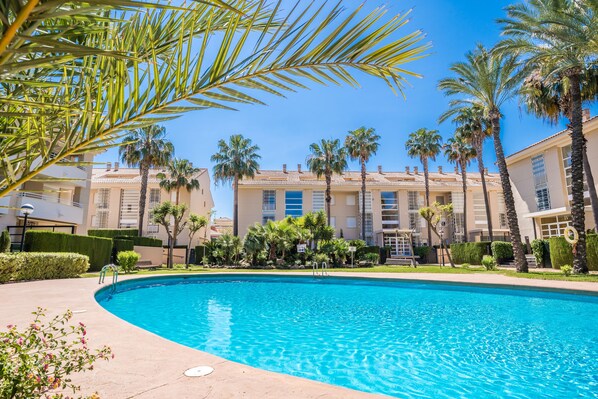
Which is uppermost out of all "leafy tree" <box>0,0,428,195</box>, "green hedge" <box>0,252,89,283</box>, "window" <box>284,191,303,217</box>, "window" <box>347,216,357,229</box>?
"window" <box>284,191,303,217</box>

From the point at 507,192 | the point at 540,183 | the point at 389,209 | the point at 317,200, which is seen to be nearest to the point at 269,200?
the point at 317,200

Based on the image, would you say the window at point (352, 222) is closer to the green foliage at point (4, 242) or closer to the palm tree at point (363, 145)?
the palm tree at point (363, 145)

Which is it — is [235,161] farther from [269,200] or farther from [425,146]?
[425,146]

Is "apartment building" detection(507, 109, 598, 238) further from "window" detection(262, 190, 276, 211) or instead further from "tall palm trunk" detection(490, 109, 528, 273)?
"window" detection(262, 190, 276, 211)

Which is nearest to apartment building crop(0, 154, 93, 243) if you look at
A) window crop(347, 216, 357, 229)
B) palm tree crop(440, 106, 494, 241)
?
window crop(347, 216, 357, 229)

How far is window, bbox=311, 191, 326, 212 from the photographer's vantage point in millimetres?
38656

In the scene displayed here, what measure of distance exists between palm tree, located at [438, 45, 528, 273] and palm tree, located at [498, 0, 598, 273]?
1199 mm

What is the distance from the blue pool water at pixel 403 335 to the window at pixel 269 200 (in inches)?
996

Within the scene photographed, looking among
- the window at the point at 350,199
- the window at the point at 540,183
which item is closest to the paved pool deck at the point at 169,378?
the window at the point at 540,183

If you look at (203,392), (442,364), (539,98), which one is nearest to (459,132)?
(539,98)

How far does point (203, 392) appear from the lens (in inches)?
109

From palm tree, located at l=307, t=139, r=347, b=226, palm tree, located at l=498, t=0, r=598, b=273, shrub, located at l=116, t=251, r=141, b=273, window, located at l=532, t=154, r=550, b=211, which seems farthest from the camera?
palm tree, located at l=307, t=139, r=347, b=226

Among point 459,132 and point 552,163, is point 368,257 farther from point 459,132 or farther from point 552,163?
point 552,163

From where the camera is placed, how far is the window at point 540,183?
2655 cm
